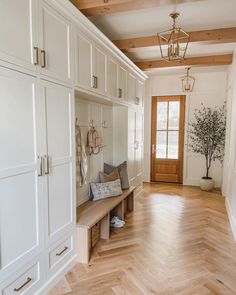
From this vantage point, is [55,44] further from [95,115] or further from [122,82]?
[122,82]

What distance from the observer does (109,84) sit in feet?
10.7

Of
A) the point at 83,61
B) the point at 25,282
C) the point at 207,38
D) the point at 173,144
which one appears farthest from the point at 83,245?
the point at 173,144

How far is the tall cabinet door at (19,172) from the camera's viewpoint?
5.12ft

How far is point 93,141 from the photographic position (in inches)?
131

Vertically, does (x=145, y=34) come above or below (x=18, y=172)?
above

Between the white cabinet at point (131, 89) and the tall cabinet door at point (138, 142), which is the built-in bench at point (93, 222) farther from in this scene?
the white cabinet at point (131, 89)

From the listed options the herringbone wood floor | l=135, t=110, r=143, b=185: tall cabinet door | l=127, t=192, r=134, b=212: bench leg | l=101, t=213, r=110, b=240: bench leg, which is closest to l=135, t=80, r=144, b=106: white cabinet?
l=135, t=110, r=143, b=185: tall cabinet door

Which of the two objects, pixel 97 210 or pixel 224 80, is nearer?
pixel 97 210

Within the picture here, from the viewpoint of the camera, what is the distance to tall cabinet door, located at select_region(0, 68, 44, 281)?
1.56 meters

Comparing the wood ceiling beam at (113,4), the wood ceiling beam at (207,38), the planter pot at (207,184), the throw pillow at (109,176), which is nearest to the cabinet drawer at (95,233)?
the throw pillow at (109,176)

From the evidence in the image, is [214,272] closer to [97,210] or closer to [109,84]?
[97,210]

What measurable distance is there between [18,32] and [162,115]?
481cm

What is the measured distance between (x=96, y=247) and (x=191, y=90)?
4423 mm

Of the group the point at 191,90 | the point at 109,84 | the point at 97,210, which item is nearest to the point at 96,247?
the point at 97,210
